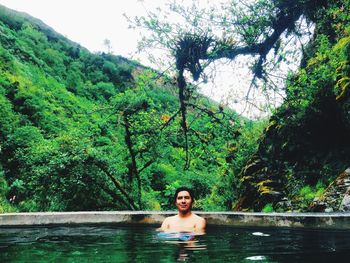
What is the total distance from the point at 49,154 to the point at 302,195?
7.20 m

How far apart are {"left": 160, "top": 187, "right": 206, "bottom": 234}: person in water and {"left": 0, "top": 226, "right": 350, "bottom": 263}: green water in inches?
8.3

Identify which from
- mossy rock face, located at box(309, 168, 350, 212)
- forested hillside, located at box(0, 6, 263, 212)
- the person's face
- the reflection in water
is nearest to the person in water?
the person's face

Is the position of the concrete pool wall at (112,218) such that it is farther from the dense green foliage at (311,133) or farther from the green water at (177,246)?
the dense green foliage at (311,133)

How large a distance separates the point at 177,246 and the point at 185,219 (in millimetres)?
1295

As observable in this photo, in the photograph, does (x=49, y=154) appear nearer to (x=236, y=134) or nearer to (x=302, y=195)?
(x=236, y=134)

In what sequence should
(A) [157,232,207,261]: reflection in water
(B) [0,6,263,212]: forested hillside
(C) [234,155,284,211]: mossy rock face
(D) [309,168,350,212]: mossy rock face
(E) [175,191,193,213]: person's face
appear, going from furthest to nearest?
1. (B) [0,6,263,212]: forested hillside
2. (C) [234,155,284,211]: mossy rock face
3. (D) [309,168,350,212]: mossy rock face
4. (E) [175,191,193,213]: person's face
5. (A) [157,232,207,261]: reflection in water

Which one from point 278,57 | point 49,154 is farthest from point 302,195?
point 49,154

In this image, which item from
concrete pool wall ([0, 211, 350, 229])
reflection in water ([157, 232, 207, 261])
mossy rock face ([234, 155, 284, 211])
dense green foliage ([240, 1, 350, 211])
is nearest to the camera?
reflection in water ([157, 232, 207, 261])

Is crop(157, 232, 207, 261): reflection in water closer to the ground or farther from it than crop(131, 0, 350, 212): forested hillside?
closer to the ground

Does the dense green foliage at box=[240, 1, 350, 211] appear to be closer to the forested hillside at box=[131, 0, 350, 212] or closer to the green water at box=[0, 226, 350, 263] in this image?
the forested hillside at box=[131, 0, 350, 212]

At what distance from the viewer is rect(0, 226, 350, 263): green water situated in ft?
12.5

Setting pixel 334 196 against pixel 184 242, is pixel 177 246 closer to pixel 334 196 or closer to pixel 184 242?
pixel 184 242

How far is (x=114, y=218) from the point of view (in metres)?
7.50

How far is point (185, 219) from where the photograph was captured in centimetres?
588
